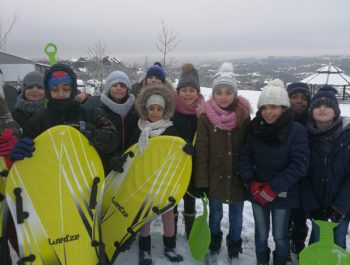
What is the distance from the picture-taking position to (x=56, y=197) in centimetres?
245

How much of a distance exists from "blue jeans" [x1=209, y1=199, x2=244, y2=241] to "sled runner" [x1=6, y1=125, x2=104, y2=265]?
3.95ft

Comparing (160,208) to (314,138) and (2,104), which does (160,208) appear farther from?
(2,104)

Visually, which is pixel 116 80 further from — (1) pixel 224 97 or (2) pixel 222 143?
(2) pixel 222 143

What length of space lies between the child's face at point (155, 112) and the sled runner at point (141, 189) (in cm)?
24

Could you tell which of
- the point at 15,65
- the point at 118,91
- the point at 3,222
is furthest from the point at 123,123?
the point at 15,65

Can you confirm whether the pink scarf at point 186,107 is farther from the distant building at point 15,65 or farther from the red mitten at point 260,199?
the distant building at point 15,65

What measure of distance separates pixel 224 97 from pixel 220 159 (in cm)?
58

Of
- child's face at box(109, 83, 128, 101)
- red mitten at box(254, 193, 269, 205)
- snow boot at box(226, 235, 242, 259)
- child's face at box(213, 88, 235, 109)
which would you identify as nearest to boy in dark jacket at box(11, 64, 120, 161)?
child's face at box(109, 83, 128, 101)

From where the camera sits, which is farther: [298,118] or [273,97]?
[298,118]

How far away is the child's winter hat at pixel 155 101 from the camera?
3.04m

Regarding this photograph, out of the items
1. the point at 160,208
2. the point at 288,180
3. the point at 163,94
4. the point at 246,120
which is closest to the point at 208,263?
the point at 160,208

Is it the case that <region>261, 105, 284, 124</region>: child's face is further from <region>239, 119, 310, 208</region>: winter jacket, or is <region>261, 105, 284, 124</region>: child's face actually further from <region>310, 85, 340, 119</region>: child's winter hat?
<region>310, 85, 340, 119</region>: child's winter hat

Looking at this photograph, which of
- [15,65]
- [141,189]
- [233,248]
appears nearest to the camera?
[141,189]

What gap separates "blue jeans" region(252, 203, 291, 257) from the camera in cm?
282
